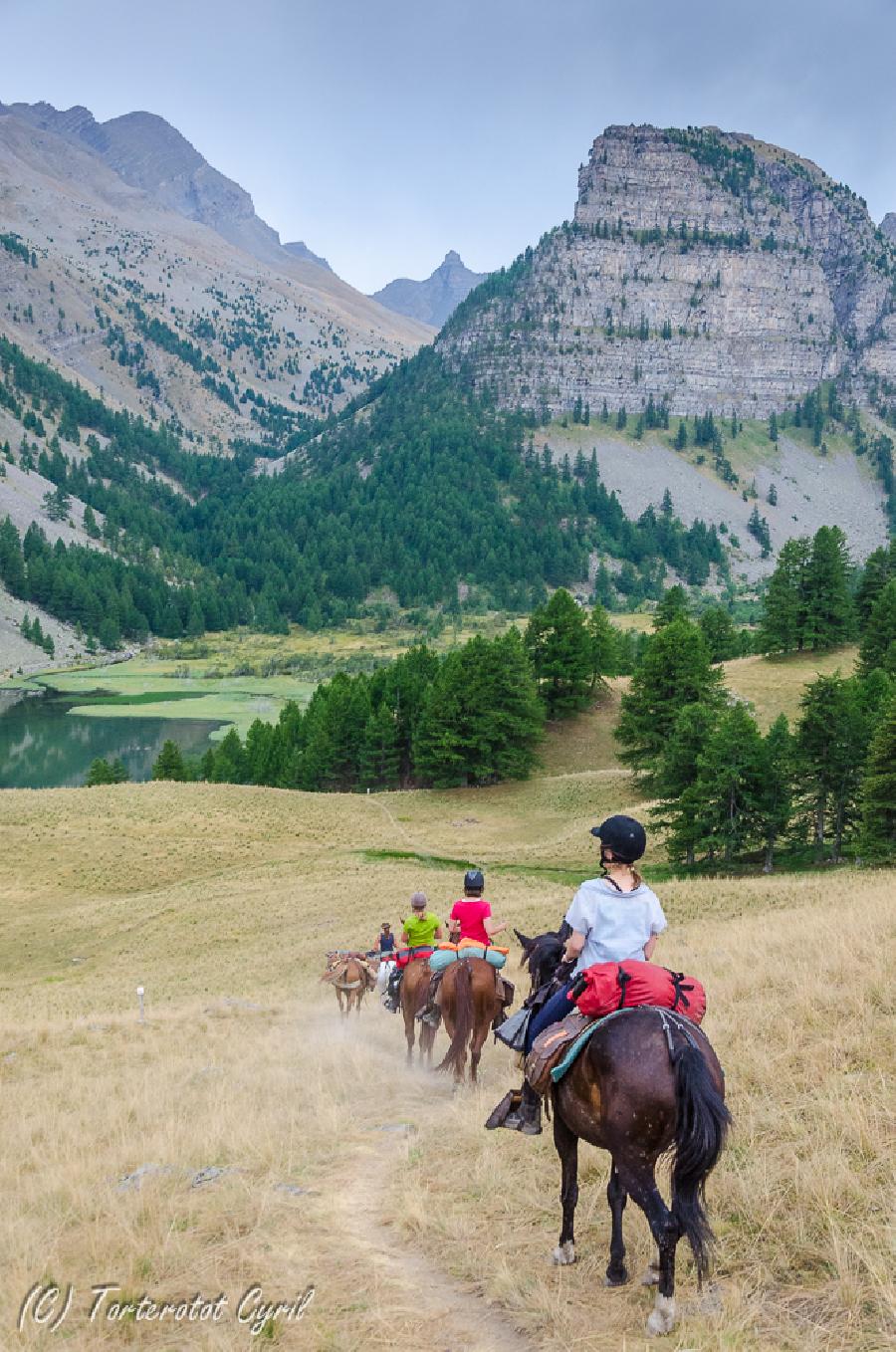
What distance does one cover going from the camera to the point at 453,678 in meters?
60.6

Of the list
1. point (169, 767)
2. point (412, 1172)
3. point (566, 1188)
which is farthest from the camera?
point (169, 767)

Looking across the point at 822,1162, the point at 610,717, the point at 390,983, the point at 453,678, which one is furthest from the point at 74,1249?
the point at 610,717

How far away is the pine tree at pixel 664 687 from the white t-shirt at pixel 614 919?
153 feet

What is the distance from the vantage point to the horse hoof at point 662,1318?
17.6ft

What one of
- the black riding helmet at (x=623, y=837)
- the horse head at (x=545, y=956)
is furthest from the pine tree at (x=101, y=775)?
the black riding helmet at (x=623, y=837)

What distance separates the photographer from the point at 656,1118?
557 cm

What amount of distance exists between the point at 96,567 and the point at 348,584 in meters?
56.7

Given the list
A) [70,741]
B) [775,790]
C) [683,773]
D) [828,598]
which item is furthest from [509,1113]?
[70,741]

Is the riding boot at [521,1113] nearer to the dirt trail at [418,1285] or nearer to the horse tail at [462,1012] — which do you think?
the dirt trail at [418,1285]

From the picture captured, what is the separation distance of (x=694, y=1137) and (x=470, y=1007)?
6937 millimetres

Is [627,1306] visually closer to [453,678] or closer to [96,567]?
[453,678]

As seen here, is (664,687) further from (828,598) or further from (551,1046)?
(551,1046)

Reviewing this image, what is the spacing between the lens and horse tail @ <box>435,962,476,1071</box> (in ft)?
39.2

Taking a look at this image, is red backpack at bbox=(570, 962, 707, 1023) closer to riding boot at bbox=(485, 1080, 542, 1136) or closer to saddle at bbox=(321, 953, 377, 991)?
riding boot at bbox=(485, 1080, 542, 1136)
